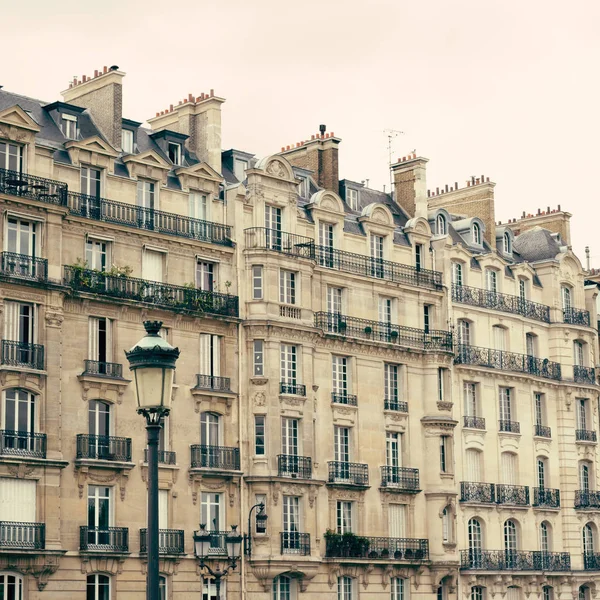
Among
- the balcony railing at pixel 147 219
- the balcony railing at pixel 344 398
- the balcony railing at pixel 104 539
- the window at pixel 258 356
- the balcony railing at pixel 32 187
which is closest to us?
the balcony railing at pixel 32 187

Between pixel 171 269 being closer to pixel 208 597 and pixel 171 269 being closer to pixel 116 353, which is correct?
pixel 116 353

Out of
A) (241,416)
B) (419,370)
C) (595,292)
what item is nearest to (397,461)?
(419,370)

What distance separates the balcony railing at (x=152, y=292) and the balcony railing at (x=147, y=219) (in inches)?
69.3

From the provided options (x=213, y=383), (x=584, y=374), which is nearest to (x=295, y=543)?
(x=213, y=383)

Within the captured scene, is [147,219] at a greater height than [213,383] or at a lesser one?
greater

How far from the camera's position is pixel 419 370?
5231 cm

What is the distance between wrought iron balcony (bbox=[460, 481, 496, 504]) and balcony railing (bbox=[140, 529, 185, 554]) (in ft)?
45.6

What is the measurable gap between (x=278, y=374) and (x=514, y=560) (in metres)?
14.8

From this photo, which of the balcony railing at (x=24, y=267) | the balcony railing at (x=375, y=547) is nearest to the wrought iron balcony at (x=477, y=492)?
the balcony railing at (x=375, y=547)

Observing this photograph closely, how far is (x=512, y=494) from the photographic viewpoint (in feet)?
181

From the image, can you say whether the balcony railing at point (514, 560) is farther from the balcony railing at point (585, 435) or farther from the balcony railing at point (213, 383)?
the balcony railing at point (213, 383)

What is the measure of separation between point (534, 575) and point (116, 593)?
2105cm

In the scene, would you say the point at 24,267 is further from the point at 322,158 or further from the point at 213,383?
the point at 322,158

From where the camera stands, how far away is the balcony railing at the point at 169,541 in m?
41.8
